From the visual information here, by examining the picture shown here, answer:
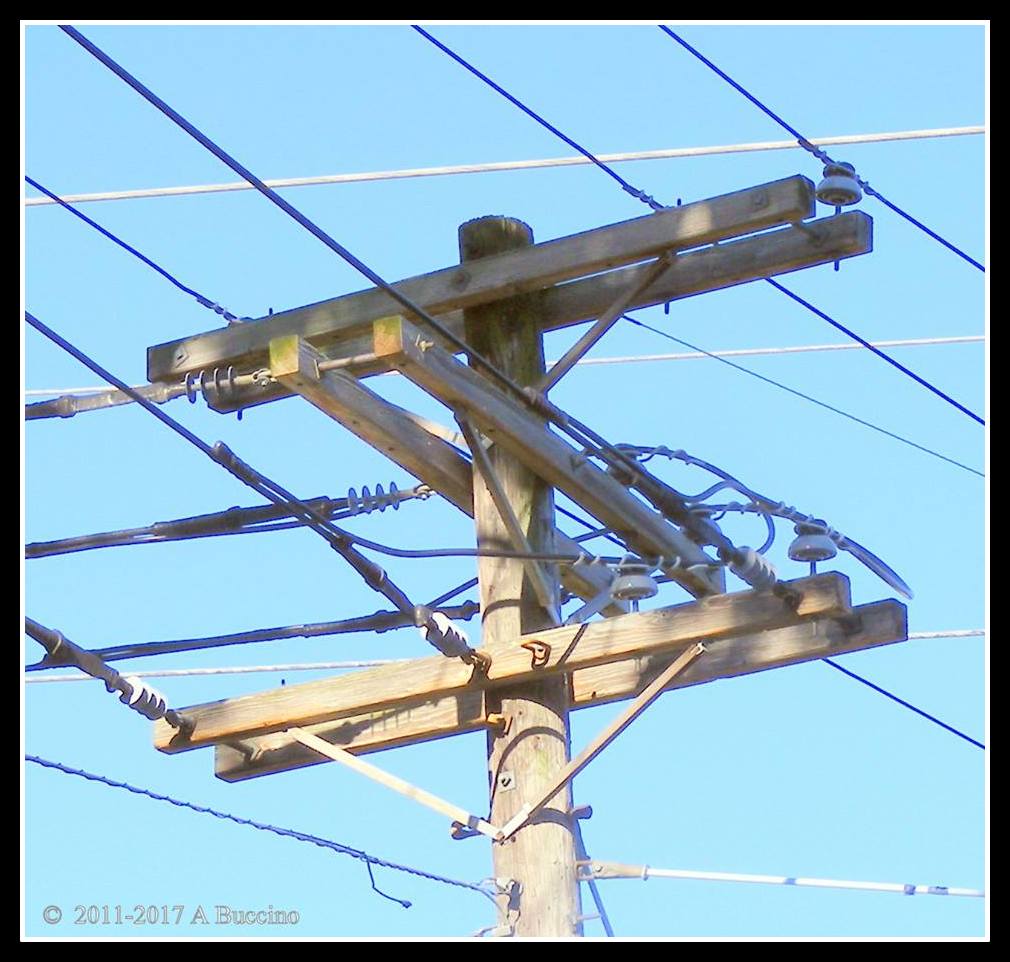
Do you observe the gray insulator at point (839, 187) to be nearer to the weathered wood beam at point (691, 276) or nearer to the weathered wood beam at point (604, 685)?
the weathered wood beam at point (691, 276)

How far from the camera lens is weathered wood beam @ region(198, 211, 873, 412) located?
8.32m

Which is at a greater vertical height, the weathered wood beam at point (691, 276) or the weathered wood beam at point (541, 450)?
the weathered wood beam at point (691, 276)

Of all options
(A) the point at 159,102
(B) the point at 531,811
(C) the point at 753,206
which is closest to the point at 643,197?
(C) the point at 753,206

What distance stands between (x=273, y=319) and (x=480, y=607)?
3.89 feet

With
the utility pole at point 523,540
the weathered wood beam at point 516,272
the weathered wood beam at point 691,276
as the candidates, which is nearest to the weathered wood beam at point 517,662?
the utility pole at point 523,540

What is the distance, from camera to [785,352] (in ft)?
39.7

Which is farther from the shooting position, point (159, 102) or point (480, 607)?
point (480, 607)

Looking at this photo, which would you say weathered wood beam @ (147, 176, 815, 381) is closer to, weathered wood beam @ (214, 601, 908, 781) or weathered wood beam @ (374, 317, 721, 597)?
weathered wood beam @ (374, 317, 721, 597)

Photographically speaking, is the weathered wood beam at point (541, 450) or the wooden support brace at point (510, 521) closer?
the weathered wood beam at point (541, 450)

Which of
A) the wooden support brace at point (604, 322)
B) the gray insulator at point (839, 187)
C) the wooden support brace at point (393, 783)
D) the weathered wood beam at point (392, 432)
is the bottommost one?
the wooden support brace at point (393, 783)

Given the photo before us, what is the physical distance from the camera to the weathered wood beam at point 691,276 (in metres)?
8.32

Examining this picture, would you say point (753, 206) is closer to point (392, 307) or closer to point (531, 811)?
point (392, 307)

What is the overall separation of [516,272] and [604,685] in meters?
1.35

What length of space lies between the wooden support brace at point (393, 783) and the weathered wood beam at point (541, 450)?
3.32 ft
